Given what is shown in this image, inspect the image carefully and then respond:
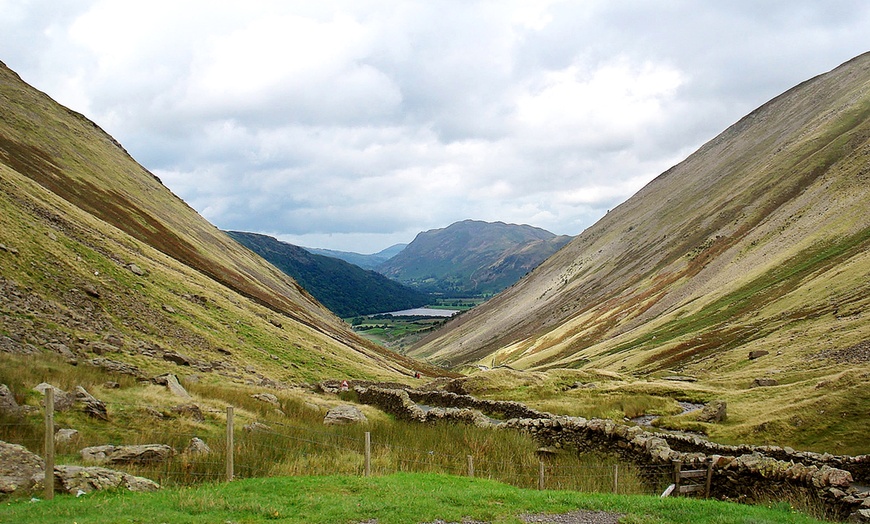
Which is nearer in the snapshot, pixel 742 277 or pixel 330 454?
pixel 330 454

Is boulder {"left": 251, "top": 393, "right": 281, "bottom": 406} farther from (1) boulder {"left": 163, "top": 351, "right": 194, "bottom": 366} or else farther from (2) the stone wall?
(1) boulder {"left": 163, "top": 351, "right": 194, "bottom": 366}

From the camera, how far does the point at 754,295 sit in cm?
8538

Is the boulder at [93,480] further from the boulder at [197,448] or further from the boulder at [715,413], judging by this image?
the boulder at [715,413]

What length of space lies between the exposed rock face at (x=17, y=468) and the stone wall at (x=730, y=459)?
19.1 m

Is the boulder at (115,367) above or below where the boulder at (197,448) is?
above

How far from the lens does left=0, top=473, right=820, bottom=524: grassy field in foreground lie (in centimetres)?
1183

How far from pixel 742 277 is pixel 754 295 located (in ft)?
41.6

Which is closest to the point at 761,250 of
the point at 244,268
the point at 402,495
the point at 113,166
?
the point at 244,268

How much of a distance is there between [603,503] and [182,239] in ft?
291

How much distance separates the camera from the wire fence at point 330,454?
637 inches

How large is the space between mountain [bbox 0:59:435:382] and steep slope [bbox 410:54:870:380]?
4283cm

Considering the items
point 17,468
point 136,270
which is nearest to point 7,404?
point 17,468

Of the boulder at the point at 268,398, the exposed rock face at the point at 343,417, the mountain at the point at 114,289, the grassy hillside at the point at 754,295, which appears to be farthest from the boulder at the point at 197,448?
the grassy hillside at the point at 754,295

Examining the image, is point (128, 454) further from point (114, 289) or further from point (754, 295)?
point (754, 295)
